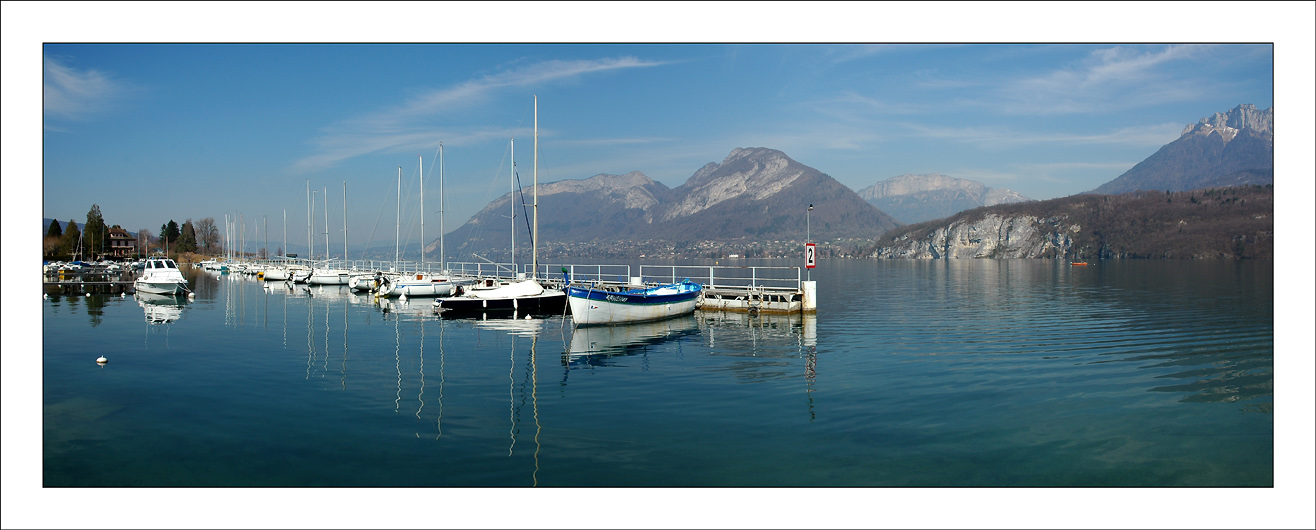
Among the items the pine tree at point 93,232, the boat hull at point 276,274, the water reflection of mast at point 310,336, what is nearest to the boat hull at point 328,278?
the boat hull at point 276,274

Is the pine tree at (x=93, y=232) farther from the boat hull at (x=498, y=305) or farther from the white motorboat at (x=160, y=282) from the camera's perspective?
the boat hull at (x=498, y=305)

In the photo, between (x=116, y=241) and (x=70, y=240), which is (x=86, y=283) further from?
(x=116, y=241)

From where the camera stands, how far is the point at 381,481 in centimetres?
1092

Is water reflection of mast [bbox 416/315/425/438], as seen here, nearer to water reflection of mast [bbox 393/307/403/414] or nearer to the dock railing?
water reflection of mast [bbox 393/307/403/414]

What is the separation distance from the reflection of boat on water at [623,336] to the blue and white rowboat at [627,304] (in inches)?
15.6

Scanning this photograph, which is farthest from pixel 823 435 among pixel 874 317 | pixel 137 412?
pixel 874 317

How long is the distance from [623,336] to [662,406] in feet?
50.4

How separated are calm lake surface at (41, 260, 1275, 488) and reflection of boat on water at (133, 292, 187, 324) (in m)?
4.79

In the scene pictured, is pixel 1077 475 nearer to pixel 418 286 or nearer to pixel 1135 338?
pixel 1135 338

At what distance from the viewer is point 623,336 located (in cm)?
3173

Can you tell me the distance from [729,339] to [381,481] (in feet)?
69.3

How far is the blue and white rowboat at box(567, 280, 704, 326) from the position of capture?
34.3m

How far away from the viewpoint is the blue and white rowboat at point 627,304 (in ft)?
113

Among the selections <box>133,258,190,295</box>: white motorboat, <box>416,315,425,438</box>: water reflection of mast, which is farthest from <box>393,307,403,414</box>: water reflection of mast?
<box>133,258,190,295</box>: white motorboat
